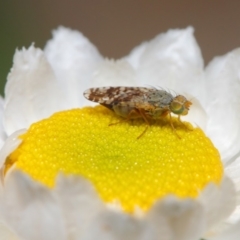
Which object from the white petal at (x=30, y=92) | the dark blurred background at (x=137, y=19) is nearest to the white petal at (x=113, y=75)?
the white petal at (x=30, y=92)

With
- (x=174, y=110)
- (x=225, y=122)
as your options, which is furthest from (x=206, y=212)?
(x=225, y=122)

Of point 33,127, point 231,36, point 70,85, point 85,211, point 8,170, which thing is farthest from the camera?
point 231,36

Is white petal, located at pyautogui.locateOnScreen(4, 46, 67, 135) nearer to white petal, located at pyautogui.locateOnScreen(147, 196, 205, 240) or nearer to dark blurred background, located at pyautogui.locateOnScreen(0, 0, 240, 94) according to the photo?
white petal, located at pyautogui.locateOnScreen(147, 196, 205, 240)

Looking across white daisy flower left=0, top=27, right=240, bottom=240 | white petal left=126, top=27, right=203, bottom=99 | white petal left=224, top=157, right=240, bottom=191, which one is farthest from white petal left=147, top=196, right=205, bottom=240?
white petal left=126, top=27, right=203, bottom=99

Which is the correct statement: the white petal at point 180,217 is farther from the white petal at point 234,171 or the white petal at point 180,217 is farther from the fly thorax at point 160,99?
the fly thorax at point 160,99

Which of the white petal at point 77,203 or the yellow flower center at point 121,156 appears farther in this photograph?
the yellow flower center at point 121,156

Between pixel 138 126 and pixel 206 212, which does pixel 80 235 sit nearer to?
pixel 206 212
